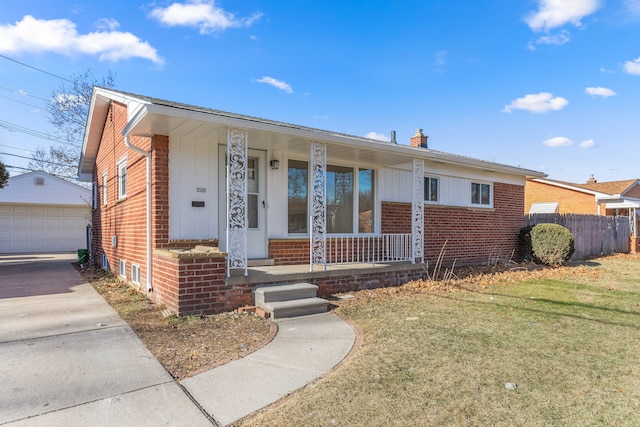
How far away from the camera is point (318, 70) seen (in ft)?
46.7

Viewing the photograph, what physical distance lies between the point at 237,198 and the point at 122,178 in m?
4.39

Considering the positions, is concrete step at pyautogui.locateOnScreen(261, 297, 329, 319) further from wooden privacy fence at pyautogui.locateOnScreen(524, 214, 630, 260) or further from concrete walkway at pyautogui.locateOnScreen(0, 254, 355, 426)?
wooden privacy fence at pyautogui.locateOnScreen(524, 214, 630, 260)

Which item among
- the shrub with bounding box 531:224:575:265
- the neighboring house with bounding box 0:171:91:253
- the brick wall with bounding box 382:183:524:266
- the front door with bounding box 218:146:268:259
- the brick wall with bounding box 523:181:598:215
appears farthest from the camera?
the brick wall with bounding box 523:181:598:215

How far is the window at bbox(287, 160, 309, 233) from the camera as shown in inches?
309

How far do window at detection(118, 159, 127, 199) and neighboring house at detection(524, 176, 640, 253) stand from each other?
20695mm

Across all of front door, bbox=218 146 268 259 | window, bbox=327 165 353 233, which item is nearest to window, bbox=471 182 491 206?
window, bbox=327 165 353 233

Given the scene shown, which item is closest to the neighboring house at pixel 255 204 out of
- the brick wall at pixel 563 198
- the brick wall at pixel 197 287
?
the brick wall at pixel 197 287

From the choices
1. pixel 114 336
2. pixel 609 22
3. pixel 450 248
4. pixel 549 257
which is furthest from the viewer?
pixel 549 257

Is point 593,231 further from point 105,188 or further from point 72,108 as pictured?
point 72,108

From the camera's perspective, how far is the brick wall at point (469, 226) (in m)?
9.73

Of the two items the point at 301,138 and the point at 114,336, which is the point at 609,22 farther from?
the point at 114,336

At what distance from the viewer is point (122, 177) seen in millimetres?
8883

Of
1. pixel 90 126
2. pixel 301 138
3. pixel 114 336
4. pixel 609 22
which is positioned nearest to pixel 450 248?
pixel 301 138

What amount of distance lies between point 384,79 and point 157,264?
10.7 meters
